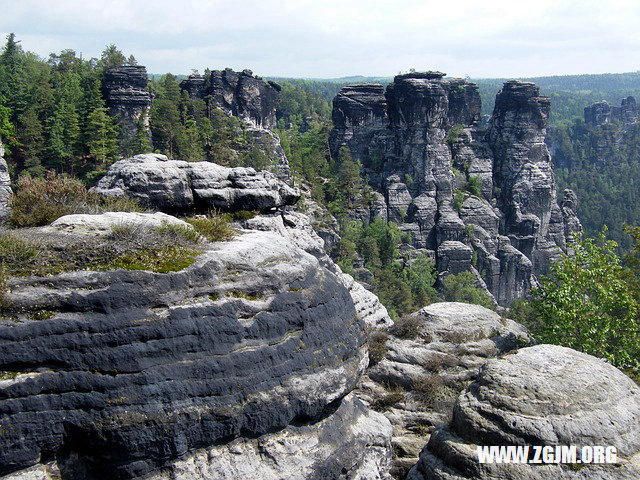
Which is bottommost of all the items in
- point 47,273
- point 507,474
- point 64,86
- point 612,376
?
point 507,474

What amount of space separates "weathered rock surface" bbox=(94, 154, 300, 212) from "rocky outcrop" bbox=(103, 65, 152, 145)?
1943 inches

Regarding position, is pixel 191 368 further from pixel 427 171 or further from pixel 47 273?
pixel 427 171

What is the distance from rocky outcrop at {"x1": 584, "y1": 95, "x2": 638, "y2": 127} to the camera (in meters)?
175

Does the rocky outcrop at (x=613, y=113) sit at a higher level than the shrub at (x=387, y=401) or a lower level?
higher

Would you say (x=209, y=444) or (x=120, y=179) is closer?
(x=209, y=444)

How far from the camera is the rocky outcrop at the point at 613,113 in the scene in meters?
175

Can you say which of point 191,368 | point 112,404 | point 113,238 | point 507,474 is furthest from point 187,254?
point 507,474

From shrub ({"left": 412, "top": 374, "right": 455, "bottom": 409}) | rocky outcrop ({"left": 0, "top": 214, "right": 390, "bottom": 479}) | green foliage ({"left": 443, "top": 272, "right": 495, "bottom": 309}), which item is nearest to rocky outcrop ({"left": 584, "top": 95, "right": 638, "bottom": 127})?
green foliage ({"left": 443, "top": 272, "right": 495, "bottom": 309})

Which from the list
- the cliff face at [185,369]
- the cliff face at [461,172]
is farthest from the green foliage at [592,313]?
the cliff face at [461,172]

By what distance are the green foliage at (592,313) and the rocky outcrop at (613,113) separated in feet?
580

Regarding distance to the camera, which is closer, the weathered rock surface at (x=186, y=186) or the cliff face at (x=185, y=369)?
the cliff face at (x=185, y=369)

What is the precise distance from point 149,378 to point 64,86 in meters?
58.9

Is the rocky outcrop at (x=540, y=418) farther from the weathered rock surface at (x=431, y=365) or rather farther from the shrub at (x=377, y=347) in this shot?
the shrub at (x=377, y=347)

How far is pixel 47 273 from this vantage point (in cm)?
860
